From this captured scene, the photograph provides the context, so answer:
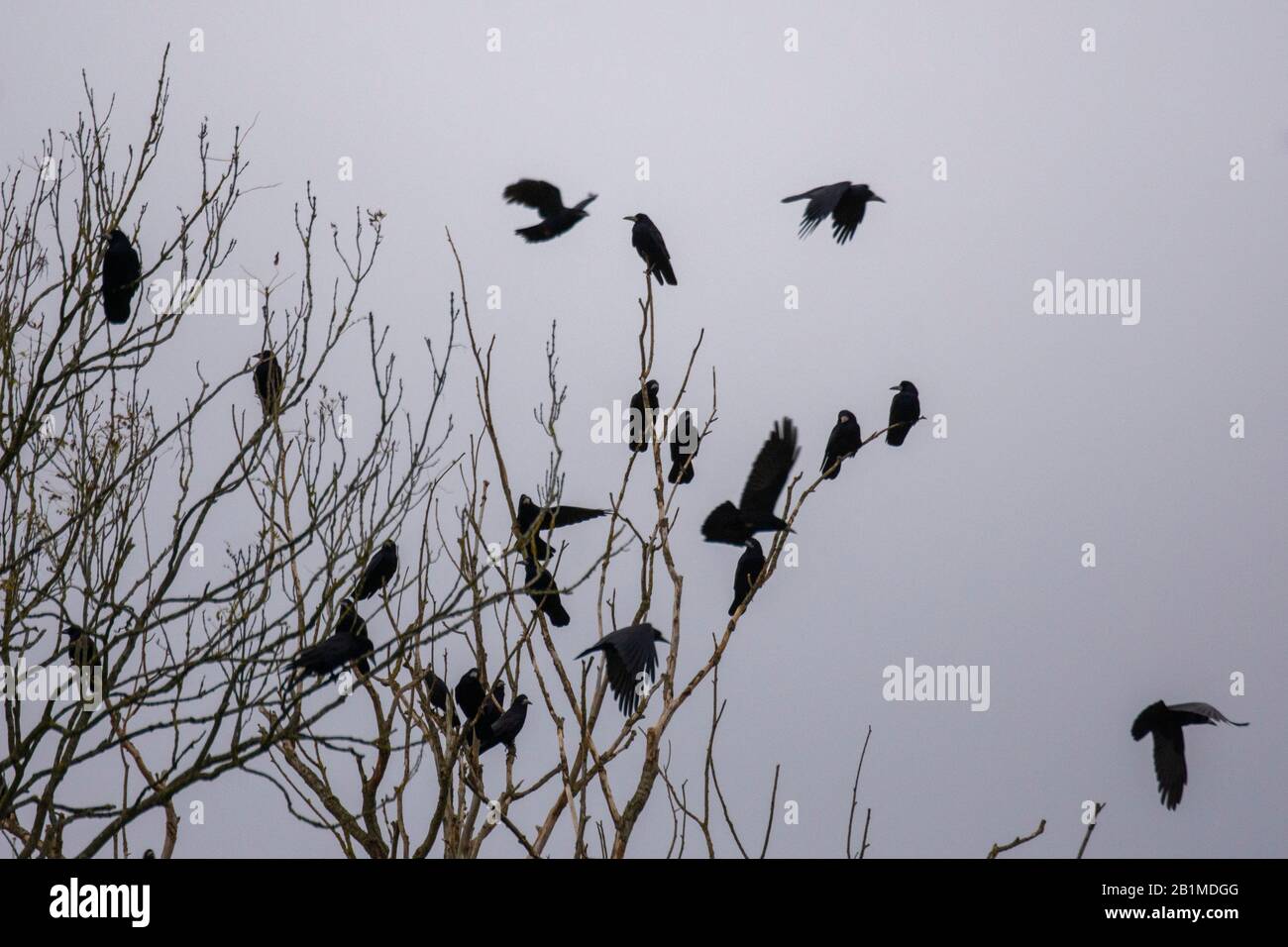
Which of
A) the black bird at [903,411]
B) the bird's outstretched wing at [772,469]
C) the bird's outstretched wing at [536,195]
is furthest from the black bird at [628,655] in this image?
the bird's outstretched wing at [536,195]

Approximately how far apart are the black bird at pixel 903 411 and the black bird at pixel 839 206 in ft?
2.55

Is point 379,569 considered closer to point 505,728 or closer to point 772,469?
point 505,728

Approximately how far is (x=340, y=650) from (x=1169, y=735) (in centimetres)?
306

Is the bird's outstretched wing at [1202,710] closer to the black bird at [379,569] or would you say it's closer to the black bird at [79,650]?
the black bird at [379,569]

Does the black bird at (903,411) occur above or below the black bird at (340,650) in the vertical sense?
above

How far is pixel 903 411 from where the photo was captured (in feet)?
17.8

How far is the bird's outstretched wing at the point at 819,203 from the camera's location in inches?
213

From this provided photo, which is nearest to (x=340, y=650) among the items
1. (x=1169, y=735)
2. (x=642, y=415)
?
(x=642, y=415)

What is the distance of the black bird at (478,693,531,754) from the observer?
4020 mm

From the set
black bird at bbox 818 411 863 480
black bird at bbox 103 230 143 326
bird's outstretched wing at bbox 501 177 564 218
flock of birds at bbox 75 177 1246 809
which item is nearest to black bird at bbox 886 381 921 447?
flock of birds at bbox 75 177 1246 809
